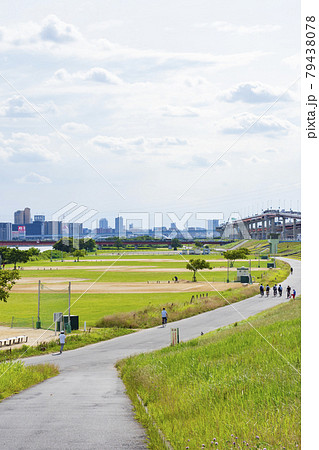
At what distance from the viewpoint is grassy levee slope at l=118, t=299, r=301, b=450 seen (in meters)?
6.61

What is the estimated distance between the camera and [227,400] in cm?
841

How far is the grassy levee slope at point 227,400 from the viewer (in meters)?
6.61

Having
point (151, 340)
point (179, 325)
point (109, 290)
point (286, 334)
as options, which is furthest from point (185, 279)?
point (286, 334)

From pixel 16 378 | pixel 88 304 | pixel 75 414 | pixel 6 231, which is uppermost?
pixel 6 231

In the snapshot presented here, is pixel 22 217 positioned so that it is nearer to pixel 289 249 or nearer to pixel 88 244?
pixel 88 244

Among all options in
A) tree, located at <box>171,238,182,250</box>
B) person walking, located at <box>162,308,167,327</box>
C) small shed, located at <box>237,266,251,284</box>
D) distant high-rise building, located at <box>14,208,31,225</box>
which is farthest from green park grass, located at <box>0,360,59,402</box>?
tree, located at <box>171,238,182,250</box>

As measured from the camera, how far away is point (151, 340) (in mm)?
32625

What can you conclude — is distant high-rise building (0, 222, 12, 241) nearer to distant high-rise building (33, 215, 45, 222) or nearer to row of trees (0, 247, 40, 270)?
distant high-rise building (33, 215, 45, 222)

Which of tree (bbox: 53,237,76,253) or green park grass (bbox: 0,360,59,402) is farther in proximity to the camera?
tree (bbox: 53,237,76,253)

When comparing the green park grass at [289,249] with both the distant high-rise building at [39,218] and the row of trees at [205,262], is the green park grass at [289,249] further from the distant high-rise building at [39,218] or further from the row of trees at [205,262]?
the distant high-rise building at [39,218]

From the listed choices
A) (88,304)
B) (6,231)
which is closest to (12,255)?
(88,304)

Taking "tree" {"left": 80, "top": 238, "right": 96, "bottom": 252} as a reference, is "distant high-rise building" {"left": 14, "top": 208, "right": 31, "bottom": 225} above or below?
above

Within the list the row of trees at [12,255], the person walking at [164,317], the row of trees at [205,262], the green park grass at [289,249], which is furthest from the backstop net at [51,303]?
the green park grass at [289,249]

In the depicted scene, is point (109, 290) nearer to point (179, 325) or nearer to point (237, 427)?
point (179, 325)
